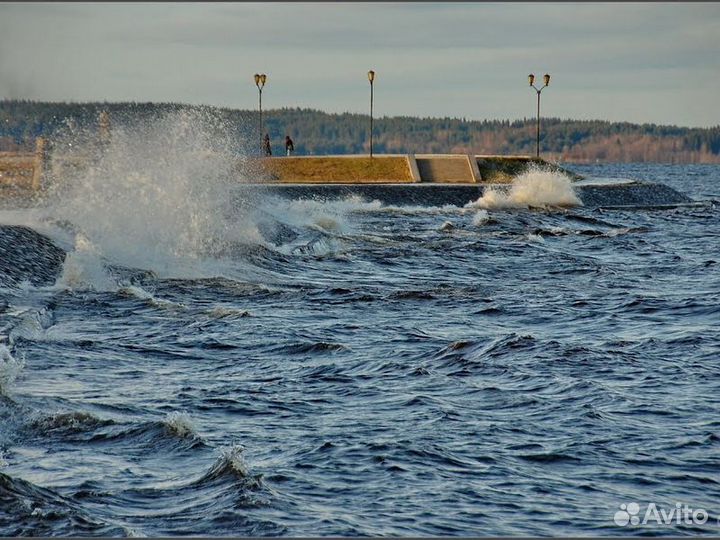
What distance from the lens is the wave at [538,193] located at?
53.0 m

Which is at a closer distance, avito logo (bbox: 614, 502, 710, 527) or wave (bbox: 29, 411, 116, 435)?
avito logo (bbox: 614, 502, 710, 527)

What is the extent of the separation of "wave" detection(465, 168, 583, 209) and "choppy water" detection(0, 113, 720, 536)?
25.0 m

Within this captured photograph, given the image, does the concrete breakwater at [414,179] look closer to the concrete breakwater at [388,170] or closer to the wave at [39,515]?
the concrete breakwater at [388,170]

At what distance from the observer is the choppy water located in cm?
937

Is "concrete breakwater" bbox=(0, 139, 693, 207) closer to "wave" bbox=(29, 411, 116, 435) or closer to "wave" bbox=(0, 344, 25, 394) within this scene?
"wave" bbox=(0, 344, 25, 394)

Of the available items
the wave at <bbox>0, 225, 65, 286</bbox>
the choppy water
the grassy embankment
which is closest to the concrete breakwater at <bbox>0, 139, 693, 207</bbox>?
the grassy embankment

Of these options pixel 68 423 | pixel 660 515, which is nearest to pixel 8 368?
pixel 68 423

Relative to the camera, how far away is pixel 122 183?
29.7 meters

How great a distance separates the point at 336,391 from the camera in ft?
44.4

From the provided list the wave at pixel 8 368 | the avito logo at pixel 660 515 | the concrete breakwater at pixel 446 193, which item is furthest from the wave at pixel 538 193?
the avito logo at pixel 660 515

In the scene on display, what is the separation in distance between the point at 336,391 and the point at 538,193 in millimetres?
42020

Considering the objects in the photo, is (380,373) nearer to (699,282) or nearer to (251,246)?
(699,282)

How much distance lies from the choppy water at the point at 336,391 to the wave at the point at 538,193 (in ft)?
82.2

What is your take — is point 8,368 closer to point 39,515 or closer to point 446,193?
point 39,515
